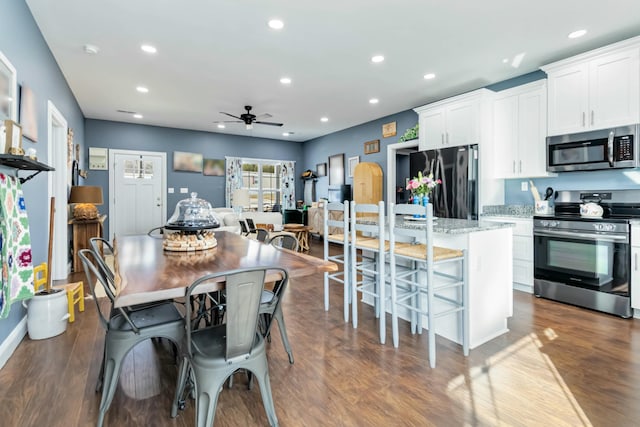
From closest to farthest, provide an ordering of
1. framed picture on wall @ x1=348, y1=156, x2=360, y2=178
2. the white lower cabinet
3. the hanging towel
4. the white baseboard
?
the hanging towel
the white baseboard
the white lower cabinet
framed picture on wall @ x1=348, y1=156, x2=360, y2=178

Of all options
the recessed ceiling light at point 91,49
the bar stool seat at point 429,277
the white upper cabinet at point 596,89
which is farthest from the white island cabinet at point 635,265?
the recessed ceiling light at point 91,49

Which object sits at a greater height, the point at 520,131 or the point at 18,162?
the point at 520,131

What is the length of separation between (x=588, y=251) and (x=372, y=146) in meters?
4.19

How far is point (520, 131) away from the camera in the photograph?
403 centimetres

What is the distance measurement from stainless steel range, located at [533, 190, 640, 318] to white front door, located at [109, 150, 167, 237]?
23.3 ft

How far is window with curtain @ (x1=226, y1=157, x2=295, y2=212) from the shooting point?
815 cm

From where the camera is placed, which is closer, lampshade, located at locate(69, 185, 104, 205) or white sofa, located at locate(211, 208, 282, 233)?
lampshade, located at locate(69, 185, 104, 205)

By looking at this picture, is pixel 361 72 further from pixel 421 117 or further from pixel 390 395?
pixel 390 395

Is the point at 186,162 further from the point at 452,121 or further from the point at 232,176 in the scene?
the point at 452,121

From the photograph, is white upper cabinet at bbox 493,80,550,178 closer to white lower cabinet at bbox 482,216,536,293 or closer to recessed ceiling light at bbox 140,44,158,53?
white lower cabinet at bbox 482,216,536,293

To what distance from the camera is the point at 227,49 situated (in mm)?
3496

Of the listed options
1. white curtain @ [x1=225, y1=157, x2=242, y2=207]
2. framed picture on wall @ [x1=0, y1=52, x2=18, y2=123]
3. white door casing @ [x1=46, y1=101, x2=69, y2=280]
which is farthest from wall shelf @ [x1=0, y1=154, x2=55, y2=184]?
white curtain @ [x1=225, y1=157, x2=242, y2=207]

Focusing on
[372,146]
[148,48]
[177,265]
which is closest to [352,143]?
[372,146]

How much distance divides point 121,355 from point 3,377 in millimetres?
1081
